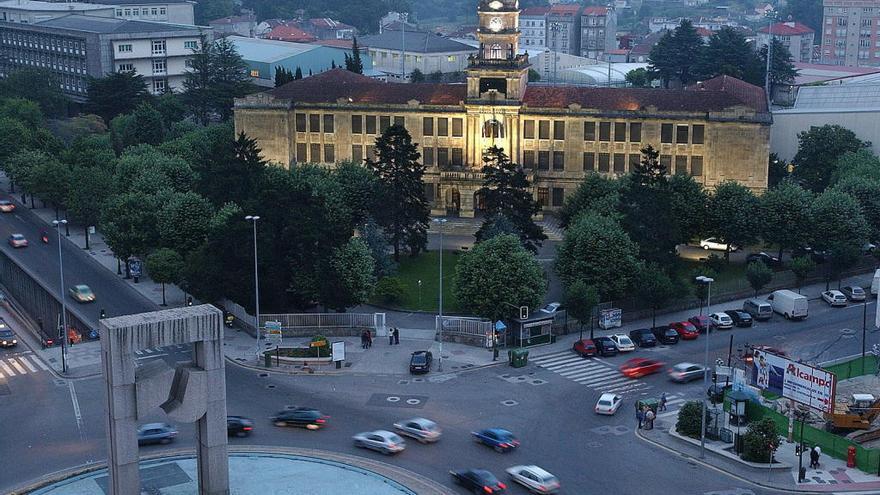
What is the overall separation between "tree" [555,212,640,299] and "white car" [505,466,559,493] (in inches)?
1366

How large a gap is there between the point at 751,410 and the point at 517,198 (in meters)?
44.2

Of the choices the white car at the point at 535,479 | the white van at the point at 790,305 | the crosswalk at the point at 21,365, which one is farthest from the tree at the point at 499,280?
the crosswalk at the point at 21,365

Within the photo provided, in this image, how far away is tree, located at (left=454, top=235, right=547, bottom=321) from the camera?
96.8 meters

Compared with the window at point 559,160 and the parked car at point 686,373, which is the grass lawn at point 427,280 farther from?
the window at point 559,160

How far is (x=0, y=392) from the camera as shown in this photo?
86688 millimetres

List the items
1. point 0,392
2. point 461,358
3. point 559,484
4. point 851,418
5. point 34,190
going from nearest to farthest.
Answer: point 559,484
point 851,418
point 0,392
point 461,358
point 34,190

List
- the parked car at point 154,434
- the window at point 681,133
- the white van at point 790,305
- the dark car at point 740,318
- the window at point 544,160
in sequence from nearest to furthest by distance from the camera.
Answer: the parked car at point 154,434, the dark car at point 740,318, the white van at point 790,305, the window at point 681,133, the window at point 544,160

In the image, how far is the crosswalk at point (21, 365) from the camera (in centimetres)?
9144

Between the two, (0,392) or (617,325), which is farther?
(617,325)

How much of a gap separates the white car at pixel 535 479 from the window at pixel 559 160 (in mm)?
76227

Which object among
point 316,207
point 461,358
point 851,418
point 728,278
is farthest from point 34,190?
point 851,418

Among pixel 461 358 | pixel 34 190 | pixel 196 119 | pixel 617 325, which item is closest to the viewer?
pixel 461 358

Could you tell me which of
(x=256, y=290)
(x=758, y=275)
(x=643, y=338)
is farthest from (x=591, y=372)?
(x=256, y=290)

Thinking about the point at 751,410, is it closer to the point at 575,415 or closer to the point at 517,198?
the point at 575,415
